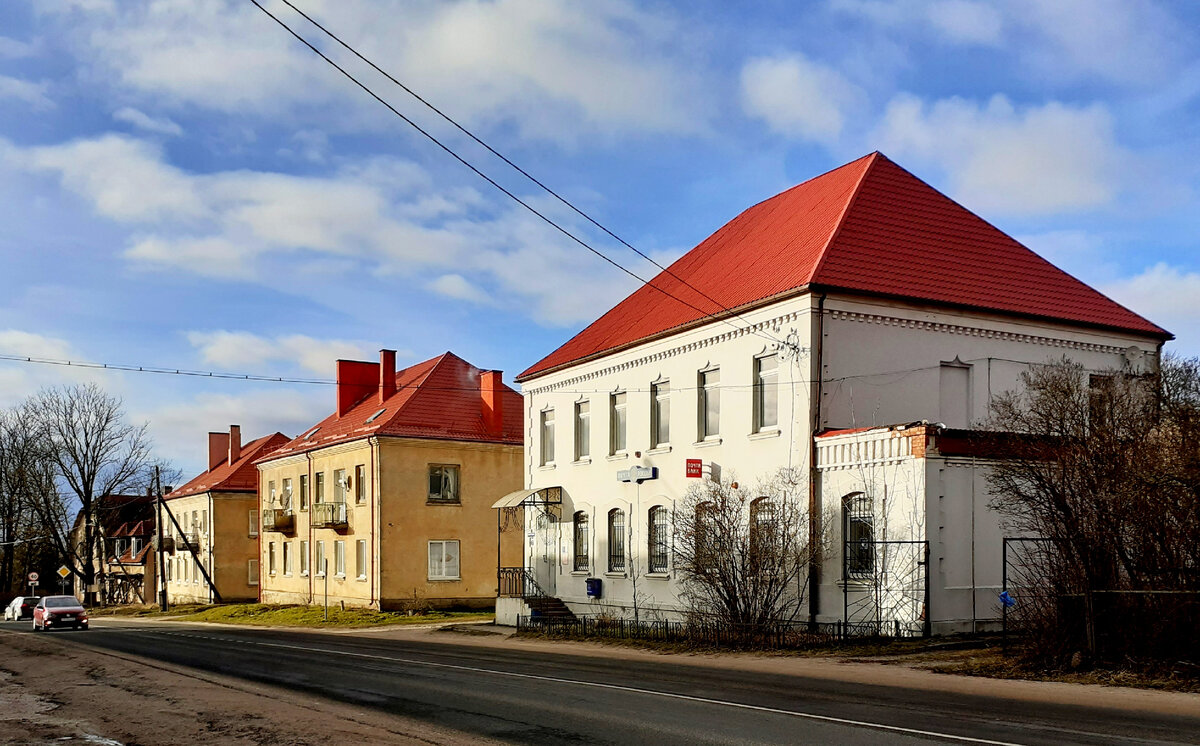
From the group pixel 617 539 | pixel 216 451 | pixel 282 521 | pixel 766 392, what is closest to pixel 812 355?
pixel 766 392

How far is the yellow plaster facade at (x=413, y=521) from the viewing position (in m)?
44.5

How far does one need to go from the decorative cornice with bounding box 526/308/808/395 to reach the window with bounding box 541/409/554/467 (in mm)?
847

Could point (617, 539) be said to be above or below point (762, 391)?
below

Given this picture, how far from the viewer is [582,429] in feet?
116

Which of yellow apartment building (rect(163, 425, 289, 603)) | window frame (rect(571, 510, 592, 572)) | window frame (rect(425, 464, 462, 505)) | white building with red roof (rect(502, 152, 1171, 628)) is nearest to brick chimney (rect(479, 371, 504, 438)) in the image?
window frame (rect(425, 464, 462, 505))

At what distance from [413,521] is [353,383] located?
12.7 metres

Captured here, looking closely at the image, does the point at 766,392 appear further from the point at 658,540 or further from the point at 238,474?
the point at 238,474

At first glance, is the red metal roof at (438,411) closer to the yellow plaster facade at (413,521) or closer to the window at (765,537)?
the yellow plaster facade at (413,521)

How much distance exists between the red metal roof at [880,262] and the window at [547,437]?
191 inches

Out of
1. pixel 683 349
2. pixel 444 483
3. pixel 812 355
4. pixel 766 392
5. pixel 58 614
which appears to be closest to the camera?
pixel 812 355

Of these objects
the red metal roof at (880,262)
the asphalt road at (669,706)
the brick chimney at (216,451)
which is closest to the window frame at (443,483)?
the red metal roof at (880,262)

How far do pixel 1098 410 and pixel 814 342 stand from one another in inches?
321

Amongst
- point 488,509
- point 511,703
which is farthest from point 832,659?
point 488,509

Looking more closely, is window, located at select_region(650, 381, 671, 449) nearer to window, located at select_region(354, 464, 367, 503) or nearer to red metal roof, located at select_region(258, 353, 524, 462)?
red metal roof, located at select_region(258, 353, 524, 462)
